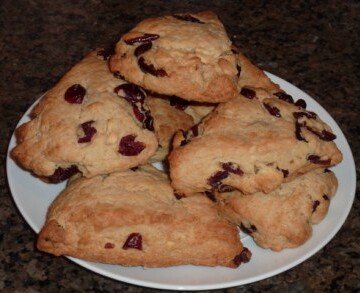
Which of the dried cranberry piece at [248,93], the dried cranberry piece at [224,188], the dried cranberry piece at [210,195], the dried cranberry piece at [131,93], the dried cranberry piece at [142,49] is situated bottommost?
the dried cranberry piece at [210,195]

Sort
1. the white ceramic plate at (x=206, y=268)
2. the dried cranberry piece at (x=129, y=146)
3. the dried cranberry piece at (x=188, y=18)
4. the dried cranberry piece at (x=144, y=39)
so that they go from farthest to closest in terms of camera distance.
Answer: the dried cranberry piece at (x=188, y=18), the dried cranberry piece at (x=144, y=39), the dried cranberry piece at (x=129, y=146), the white ceramic plate at (x=206, y=268)

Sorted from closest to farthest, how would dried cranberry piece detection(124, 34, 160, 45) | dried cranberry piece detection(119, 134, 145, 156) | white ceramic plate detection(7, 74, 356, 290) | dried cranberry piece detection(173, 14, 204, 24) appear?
1. white ceramic plate detection(7, 74, 356, 290)
2. dried cranberry piece detection(119, 134, 145, 156)
3. dried cranberry piece detection(124, 34, 160, 45)
4. dried cranberry piece detection(173, 14, 204, 24)

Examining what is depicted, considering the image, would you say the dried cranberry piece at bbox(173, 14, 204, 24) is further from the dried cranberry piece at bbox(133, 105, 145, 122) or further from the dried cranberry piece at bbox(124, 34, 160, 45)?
the dried cranberry piece at bbox(133, 105, 145, 122)

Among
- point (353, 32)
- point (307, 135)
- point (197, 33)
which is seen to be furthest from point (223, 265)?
point (353, 32)

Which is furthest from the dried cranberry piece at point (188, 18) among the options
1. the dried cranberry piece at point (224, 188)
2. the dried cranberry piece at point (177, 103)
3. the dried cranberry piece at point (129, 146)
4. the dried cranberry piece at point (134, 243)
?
the dried cranberry piece at point (134, 243)

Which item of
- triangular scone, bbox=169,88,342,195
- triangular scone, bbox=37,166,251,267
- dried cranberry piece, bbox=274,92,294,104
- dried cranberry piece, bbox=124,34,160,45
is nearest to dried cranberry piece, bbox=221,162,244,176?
triangular scone, bbox=169,88,342,195

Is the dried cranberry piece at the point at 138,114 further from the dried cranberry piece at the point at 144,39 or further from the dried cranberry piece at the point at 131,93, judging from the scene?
the dried cranberry piece at the point at 144,39

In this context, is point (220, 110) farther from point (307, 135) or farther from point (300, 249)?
point (300, 249)
